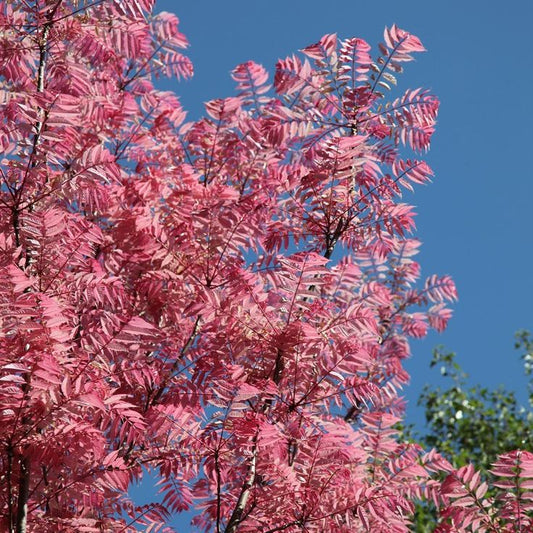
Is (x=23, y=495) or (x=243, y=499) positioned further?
(x=243, y=499)

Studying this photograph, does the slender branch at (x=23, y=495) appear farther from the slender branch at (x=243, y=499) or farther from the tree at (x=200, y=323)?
the slender branch at (x=243, y=499)

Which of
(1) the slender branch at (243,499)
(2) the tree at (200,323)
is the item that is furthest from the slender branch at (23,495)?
(1) the slender branch at (243,499)

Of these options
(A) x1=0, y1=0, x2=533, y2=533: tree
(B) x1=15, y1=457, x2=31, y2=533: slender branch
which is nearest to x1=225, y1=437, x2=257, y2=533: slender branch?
(A) x1=0, y1=0, x2=533, y2=533: tree

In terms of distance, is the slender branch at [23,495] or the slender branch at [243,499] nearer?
the slender branch at [23,495]

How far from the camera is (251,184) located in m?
6.71

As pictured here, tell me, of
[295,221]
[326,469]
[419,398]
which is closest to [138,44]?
[295,221]

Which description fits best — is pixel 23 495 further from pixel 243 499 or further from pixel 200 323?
pixel 200 323

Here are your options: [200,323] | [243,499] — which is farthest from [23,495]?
[200,323]

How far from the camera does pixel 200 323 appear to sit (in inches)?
213

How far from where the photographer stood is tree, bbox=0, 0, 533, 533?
3.87 m

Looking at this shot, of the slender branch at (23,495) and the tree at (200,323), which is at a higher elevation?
the tree at (200,323)

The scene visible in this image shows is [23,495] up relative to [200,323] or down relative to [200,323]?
down

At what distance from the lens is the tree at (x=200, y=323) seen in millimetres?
3871

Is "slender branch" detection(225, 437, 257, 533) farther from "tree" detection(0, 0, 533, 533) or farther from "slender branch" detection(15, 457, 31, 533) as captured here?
"slender branch" detection(15, 457, 31, 533)
